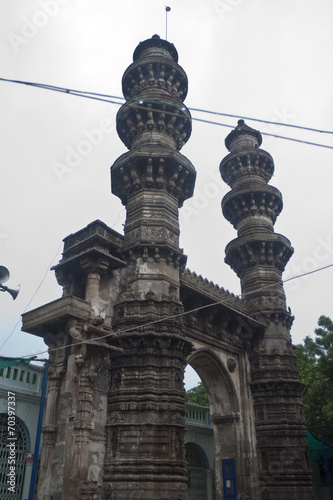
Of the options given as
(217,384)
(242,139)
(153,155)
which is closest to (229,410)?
(217,384)

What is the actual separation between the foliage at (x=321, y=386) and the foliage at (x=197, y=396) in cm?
1344

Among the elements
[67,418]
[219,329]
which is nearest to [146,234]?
[219,329]

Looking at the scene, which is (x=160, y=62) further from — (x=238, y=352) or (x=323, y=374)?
(x=323, y=374)

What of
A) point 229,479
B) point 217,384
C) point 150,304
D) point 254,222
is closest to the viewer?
point 150,304

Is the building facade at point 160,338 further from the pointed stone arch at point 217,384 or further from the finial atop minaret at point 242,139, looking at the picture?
the finial atop minaret at point 242,139

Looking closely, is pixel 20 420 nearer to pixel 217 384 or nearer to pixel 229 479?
pixel 217 384

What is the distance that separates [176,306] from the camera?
46.5 ft

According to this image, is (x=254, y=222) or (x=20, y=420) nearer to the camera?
(x=20, y=420)

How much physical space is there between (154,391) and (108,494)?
2848 millimetres

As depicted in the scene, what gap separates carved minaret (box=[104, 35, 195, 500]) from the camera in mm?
11656

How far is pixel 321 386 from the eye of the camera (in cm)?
2291

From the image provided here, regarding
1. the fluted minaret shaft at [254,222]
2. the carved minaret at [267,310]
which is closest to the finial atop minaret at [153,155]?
the fluted minaret shaft at [254,222]

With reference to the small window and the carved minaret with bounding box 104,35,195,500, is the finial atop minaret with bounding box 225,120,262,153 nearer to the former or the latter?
the carved minaret with bounding box 104,35,195,500

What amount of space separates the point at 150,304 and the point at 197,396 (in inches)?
1085
